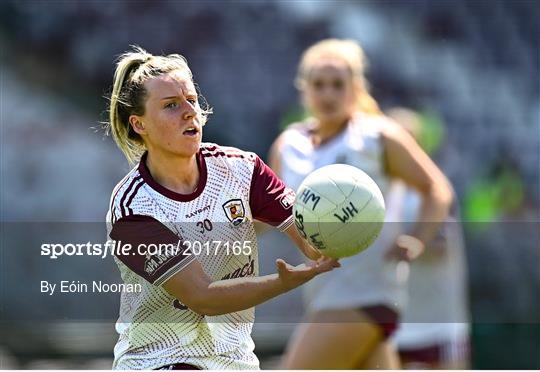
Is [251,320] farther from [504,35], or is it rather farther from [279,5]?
[504,35]

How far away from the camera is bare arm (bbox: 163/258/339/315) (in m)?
3.21

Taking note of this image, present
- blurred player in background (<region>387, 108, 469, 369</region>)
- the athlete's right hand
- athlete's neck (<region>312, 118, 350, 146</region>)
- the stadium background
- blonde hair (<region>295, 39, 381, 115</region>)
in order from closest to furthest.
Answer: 1. the athlete's right hand
2. athlete's neck (<region>312, 118, 350, 146</region>)
3. blonde hair (<region>295, 39, 381, 115</region>)
4. blurred player in background (<region>387, 108, 469, 369</region>)
5. the stadium background

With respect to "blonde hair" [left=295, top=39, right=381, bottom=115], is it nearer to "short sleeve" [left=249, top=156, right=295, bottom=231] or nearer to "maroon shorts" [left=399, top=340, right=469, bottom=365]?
"maroon shorts" [left=399, top=340, right=469, bottom=365]

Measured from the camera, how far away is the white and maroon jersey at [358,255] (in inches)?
214

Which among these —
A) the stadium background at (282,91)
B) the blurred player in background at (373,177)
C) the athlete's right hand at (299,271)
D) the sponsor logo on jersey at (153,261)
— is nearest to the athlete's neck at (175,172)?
the sponsor logo on jersey at (153,261)

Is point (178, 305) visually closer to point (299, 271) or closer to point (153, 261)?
point (153, 261)

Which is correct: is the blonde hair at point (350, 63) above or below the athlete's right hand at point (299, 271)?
above

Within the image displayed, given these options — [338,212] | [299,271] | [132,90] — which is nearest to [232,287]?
[299,271]

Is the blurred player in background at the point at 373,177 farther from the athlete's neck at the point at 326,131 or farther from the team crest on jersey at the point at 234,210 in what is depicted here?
the team crest on jersey at the point at 234,210

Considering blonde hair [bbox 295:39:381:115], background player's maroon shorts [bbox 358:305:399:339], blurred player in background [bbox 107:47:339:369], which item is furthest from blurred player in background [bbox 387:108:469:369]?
blurred player in background [bbox 107:47:339:369]

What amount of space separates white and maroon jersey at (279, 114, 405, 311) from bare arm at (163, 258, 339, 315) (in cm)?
201

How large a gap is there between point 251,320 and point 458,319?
381 cm

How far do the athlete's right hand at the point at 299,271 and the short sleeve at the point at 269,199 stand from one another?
0.47 meters

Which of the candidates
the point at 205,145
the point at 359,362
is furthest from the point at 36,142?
the point at 205,145
